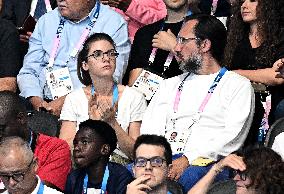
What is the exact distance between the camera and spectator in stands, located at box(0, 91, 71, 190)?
721cm

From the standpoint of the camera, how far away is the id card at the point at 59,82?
28.7 ft

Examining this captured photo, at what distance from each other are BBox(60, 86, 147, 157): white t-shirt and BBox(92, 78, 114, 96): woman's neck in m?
0.12

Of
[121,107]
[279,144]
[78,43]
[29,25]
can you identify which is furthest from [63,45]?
[279,144]

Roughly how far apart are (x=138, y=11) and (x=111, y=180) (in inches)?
106

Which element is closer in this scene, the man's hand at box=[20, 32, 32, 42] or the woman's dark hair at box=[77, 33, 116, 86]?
the woman's dark hair at box=[77, 33, 116, 86]

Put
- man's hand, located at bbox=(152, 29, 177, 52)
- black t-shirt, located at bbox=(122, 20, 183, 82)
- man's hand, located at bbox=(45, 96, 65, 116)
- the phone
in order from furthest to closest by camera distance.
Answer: the phone → black t-shirt, located at bbox=(122, 20, 183, 82) → man's hand, located at bbox=(152, 29, 177, 52) → man's hand, located at bbox=(45, 96, 65, 116)

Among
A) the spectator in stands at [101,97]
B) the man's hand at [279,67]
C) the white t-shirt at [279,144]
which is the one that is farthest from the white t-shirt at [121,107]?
the white t-shirt at [279,144]

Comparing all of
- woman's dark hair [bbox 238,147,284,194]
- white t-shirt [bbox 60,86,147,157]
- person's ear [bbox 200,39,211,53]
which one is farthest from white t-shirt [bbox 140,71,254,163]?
woman's dark hair [bbox 238,147,284,194]

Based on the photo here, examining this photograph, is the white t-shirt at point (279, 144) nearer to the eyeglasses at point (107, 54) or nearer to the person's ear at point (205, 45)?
the person's ear at point (205, 45)

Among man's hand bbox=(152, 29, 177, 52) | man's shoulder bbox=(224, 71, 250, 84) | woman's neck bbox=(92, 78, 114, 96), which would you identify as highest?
man's hand bbox=(152, 29, 177, 52)

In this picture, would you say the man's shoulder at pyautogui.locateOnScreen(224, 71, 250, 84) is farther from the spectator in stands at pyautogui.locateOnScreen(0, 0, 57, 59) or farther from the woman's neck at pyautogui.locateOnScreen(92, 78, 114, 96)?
the spectator in stands at pyautogui.locateOnScreen(0, 0, 57, 59)

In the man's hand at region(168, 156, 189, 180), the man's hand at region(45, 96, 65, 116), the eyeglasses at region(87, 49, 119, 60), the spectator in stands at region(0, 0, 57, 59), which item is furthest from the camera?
the spectator in stands at region(0, 0, 57, 59)

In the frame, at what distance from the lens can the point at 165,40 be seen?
8578 millimetres

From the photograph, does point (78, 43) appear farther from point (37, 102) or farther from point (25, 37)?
point (25, 37)
